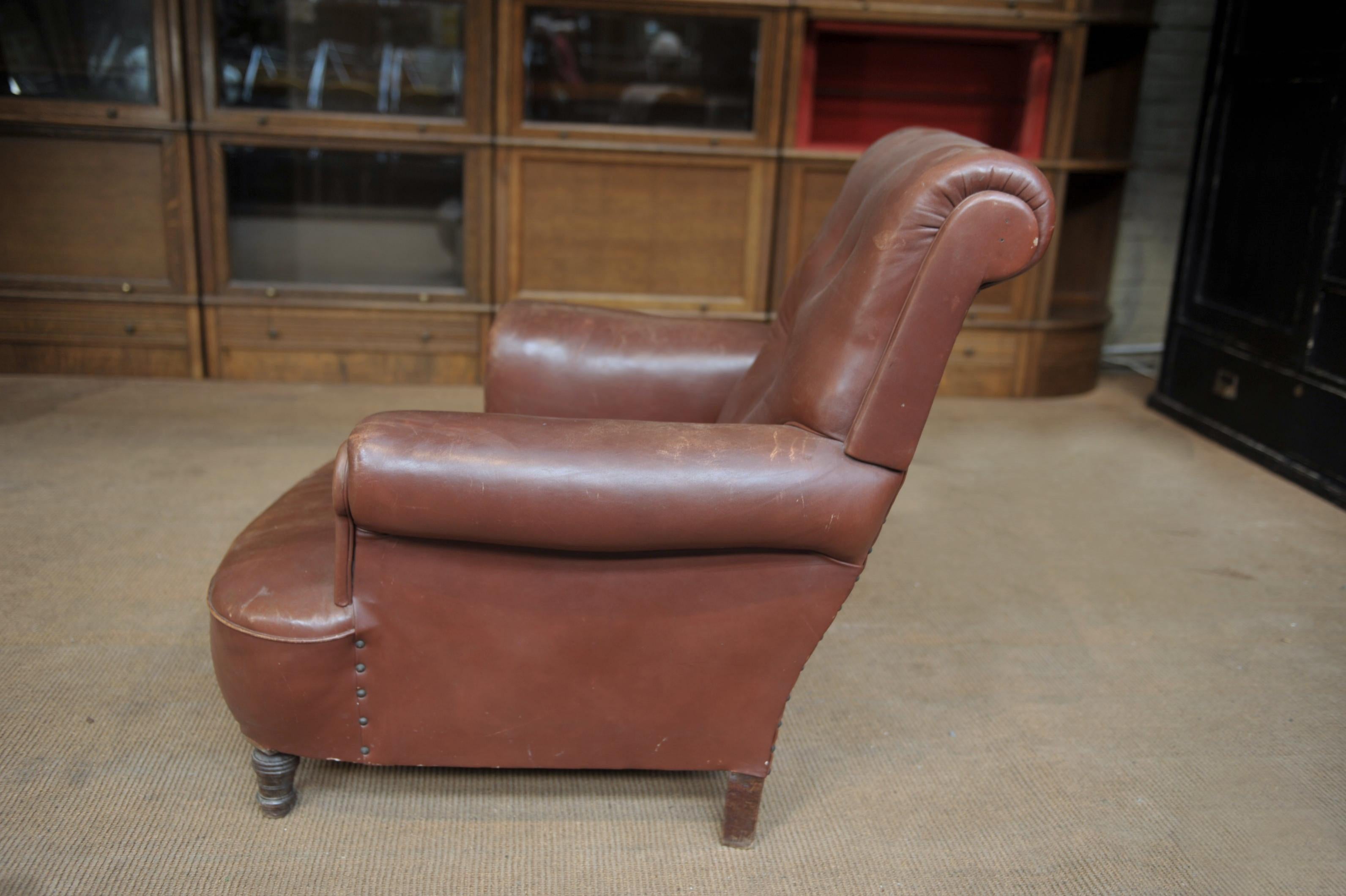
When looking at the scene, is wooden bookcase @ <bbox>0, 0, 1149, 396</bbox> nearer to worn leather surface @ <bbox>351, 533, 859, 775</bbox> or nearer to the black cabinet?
the black cabinet

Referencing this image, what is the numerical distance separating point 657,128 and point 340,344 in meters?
1.24

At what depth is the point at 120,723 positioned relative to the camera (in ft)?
5.82

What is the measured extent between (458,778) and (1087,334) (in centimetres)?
309

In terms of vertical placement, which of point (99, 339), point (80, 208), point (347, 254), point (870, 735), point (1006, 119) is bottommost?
point (870, 735)

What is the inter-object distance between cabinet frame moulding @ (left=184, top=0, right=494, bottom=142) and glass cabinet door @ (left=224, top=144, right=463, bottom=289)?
7 cm

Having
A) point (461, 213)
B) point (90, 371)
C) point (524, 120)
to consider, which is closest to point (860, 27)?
point (524, 120)

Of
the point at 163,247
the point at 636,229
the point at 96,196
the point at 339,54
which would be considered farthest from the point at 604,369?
the point at 96,196

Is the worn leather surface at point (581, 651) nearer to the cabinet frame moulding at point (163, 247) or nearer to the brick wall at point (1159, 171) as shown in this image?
the cabinet frame moulding at point (163, 247)

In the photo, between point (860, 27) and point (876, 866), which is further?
point (860, 27)

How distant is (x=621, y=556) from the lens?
4.59 feet

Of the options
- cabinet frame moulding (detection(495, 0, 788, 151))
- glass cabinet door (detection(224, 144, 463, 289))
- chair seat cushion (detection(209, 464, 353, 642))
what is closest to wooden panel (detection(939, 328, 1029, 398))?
cabinet frame moulding (detection(495, 0, 788, 151))

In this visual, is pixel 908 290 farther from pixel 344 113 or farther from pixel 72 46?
pixel 72 46

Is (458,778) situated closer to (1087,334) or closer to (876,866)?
(876,866)

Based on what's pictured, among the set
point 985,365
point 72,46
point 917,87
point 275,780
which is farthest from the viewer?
point 917,87
